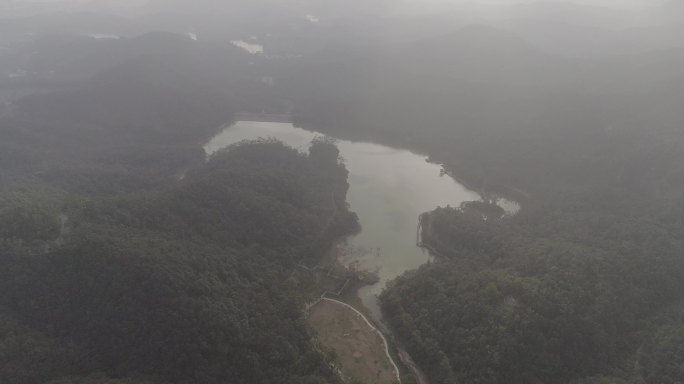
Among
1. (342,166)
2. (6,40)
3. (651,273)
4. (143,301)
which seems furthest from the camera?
(6,40)

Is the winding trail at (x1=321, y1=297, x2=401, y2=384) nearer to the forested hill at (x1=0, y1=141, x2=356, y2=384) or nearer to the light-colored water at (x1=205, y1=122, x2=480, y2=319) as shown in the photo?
the light-colored water at (x1=205, y1=122, x2=480, y2=319)

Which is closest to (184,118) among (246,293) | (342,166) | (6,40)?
(342,166)

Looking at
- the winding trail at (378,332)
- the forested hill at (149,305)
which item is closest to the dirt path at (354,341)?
the winding trail at (378,332)

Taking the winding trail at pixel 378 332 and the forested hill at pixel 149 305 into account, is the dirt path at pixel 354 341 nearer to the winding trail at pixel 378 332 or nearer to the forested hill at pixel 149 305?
the winding trail at pixel 378 332

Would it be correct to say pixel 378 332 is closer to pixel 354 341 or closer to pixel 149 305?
pixel 354 341

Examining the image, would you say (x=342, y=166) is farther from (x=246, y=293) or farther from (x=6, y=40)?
(x=6, y=40)

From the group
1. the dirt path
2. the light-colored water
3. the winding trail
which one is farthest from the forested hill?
the light-colored water
